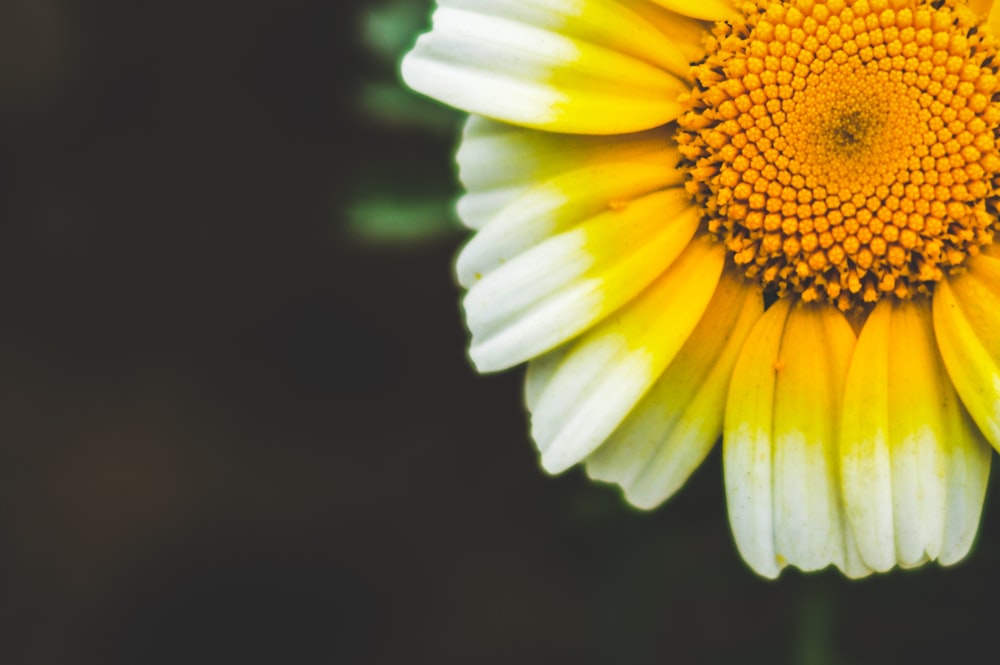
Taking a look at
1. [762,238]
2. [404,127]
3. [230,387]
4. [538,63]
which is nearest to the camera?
[538,63]

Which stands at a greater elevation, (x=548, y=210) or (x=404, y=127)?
(x=404, y=127)

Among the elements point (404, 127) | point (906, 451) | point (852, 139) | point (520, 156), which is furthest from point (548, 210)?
point (404, 127)

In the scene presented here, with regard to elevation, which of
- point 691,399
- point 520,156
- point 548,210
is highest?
point 520,156

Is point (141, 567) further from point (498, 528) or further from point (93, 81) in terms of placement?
point (93, 81)

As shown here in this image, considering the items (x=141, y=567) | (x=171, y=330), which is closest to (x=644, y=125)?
(x=171, y=330)

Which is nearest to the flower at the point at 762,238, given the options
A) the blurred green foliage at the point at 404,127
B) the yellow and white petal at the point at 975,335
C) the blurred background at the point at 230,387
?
the yellow and white petal at the point at 975,335

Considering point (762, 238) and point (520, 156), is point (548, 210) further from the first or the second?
point (762, 238)

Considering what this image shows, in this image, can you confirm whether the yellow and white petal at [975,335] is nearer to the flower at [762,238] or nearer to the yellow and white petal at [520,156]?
the flower at [762,238]
